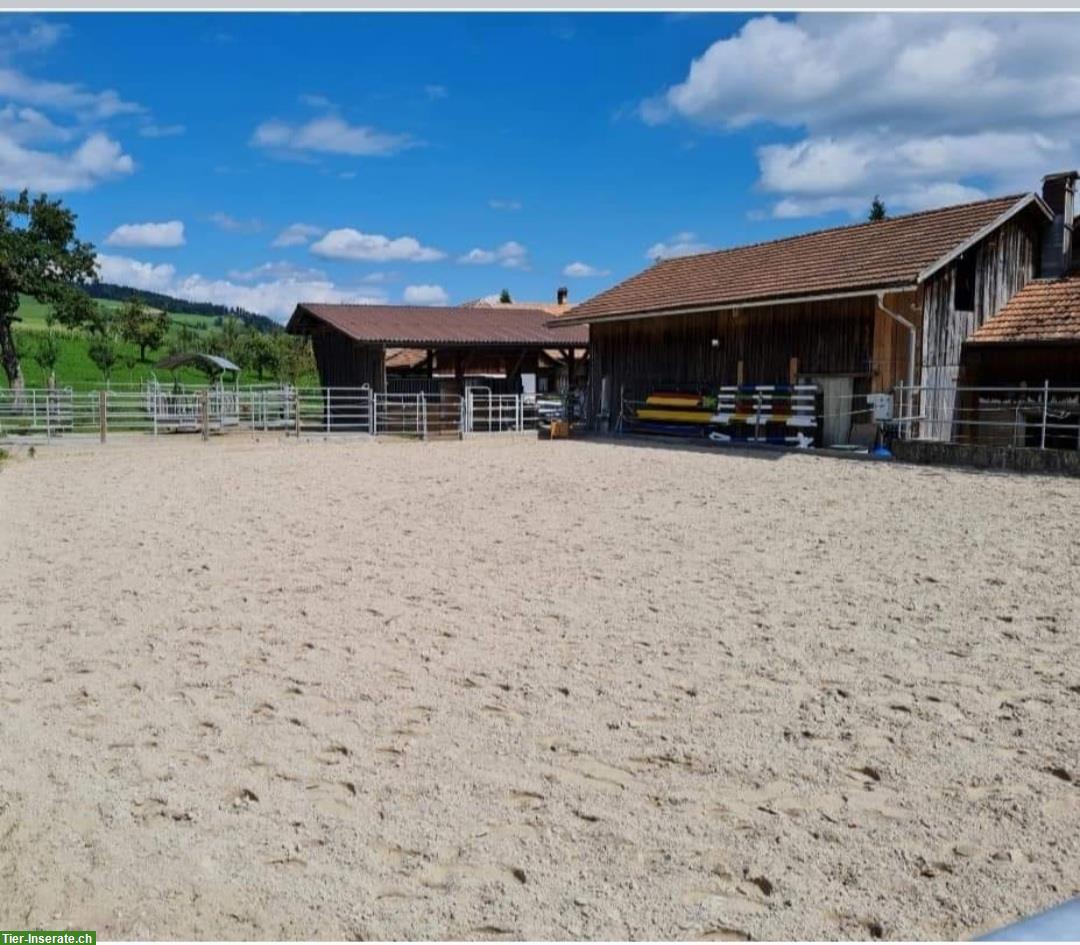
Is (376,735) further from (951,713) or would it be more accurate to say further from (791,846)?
(951,713)

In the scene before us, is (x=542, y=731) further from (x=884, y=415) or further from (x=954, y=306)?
(x=954, y=306)

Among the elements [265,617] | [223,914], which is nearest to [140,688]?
[265,617]

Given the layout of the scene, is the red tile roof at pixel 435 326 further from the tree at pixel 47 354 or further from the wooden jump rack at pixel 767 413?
the tree at pixel 47 354

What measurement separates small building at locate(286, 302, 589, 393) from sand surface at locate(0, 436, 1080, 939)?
1877 cm

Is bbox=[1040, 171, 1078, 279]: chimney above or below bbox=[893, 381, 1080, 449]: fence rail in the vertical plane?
above

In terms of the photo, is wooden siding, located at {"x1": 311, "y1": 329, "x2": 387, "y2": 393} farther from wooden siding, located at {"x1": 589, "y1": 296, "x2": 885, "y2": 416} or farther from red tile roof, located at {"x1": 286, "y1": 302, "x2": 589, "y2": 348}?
wooden siding, located at {"x1": 589, "y1": 296, "x2": 885, "y2": 416}

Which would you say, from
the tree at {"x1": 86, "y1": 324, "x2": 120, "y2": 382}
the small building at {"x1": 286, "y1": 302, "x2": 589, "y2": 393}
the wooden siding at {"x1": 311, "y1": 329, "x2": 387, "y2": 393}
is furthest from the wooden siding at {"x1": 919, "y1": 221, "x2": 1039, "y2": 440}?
the tree at {"x1": 86, "y1": 324, "x2": 120, "y2": 382}

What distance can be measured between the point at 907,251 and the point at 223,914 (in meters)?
18.2

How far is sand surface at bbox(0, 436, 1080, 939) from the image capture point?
130 inches

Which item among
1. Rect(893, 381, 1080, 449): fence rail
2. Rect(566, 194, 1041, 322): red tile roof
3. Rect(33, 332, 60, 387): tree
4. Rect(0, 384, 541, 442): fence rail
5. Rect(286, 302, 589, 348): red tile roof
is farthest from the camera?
Rect(33, 332, 60, 387): tree

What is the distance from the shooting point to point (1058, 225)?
65.2 ft

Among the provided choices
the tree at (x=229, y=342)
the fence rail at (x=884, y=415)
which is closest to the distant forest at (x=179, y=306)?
the tree at (x=229, y=342)

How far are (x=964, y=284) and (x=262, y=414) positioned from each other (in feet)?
57.7

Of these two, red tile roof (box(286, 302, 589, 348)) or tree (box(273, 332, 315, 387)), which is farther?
tree (box(273, 332, 315, 387))
